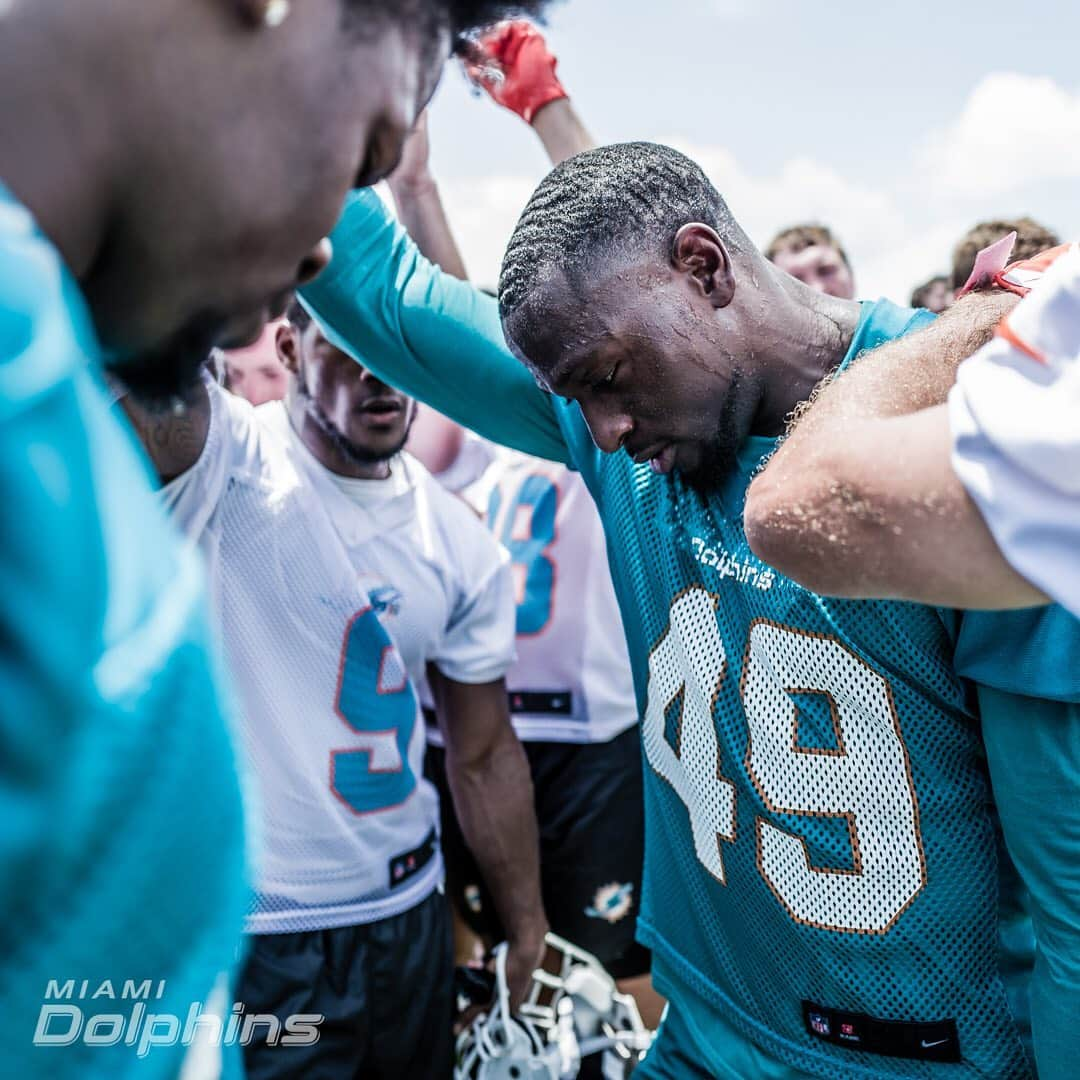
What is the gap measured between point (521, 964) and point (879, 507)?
2.21 metres

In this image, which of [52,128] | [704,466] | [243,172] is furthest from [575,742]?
[52,128]

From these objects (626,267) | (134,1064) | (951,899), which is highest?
(134,1064)

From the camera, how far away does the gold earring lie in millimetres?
728

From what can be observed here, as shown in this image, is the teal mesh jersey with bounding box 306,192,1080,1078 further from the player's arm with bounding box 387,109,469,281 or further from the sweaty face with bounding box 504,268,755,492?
the player's arm with bounding box 387,109,469,281

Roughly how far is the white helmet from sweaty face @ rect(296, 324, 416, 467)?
136 cm

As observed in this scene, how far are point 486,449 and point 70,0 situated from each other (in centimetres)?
329

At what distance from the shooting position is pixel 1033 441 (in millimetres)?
848

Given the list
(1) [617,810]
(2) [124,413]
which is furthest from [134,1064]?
(1) [617,810]

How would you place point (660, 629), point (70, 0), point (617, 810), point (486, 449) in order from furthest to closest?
point (486, 449) < point (617, 810) < point (660, 629) < point (70, 0)

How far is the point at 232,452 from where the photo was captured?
7.50 ft

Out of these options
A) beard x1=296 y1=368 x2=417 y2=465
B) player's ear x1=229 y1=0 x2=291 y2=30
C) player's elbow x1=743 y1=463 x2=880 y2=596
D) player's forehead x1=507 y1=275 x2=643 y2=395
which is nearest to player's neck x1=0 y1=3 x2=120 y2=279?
player's ear x1=229 y1=0 x2=291 y2=30

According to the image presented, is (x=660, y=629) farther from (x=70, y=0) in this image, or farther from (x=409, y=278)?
(x=70, y=0)

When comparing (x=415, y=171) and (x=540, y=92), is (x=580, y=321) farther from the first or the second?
(x=540, y=92)

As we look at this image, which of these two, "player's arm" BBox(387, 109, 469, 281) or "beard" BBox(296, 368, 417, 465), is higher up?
"player's arm" BBox(387, 109, 469, 281)
